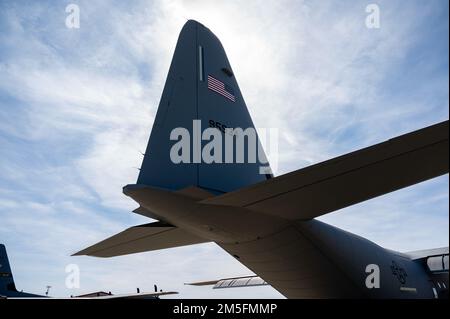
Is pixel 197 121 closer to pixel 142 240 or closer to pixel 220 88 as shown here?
pixel 220 88

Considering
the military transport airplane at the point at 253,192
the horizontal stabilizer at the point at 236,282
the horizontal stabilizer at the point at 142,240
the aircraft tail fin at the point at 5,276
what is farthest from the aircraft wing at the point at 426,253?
the aircraft tail fin at the point at 5,276

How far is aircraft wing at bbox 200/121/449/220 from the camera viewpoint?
4992mm

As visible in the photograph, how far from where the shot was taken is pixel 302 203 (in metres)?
6.57

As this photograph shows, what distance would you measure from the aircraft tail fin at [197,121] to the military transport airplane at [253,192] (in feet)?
0.07

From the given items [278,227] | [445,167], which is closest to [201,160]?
[278,227]

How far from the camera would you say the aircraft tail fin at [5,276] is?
74.3ft

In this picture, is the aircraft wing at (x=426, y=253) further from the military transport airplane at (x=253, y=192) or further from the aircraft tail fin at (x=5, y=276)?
the aircraft tail fin at (x=5, y=276)

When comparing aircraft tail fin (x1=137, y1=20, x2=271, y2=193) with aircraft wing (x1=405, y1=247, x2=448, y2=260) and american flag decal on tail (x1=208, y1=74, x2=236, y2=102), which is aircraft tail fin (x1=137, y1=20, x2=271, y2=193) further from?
aircraft wing (x1=405, y1=247, x2=448, y2=260)

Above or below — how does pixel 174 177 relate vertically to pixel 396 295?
above

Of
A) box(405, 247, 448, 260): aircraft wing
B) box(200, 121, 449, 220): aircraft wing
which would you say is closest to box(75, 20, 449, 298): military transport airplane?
box(200, 121, 449, 220): aircraft wing

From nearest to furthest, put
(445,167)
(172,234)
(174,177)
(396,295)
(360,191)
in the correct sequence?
(445,167) → (360,191) → (174,177) → (172,234) → (396,295)

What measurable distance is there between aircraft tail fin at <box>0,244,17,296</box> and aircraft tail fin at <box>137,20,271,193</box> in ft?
67.3
